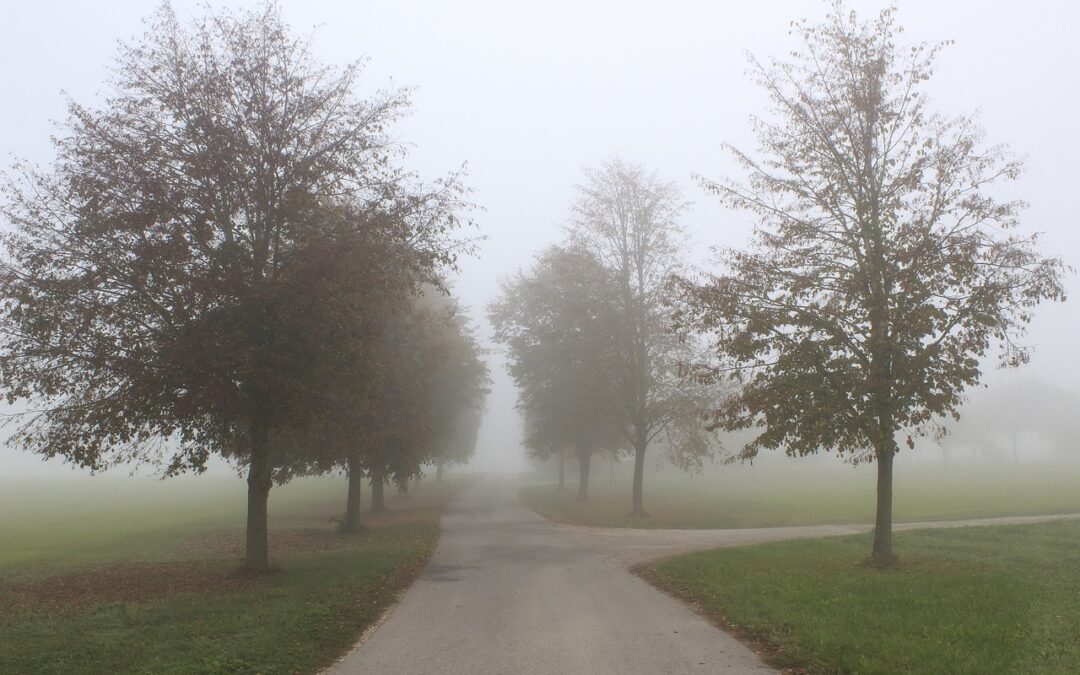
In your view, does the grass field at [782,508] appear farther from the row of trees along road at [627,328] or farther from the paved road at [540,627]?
the paved road at [540,627]

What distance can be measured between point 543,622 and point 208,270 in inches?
339

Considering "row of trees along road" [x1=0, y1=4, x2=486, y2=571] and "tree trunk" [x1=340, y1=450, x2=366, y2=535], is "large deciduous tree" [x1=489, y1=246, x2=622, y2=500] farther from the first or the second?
"row of trees along road" [x1=0, y1=4, x2=486, y2=571]

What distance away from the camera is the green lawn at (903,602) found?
769 centimetres

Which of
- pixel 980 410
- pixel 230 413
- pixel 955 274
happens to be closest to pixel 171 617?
pixel 230 413

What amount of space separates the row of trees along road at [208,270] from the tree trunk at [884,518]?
31.7 ft

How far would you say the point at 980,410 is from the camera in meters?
91.8

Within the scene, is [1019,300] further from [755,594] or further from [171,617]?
[171,617]

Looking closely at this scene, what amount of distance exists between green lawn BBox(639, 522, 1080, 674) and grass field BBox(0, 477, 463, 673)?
5.45 meters

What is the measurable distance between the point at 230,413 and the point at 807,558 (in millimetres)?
11815

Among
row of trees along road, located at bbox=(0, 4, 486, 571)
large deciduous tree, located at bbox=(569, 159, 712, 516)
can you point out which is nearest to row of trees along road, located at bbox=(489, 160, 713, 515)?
large deciduous tree, located at bbox=(569, 159, 712, 516)

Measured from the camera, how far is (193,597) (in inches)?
499

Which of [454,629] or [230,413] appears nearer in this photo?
[454,629]

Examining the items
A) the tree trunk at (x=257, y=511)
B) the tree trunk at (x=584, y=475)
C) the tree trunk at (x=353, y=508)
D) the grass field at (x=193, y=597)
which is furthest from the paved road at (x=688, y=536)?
the tree trunk at (x=584, y=475)

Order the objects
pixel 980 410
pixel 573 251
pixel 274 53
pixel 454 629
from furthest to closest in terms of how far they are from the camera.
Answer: pixel 980 410
pixel 573 251
pixel 274 53
pixel 454 629
